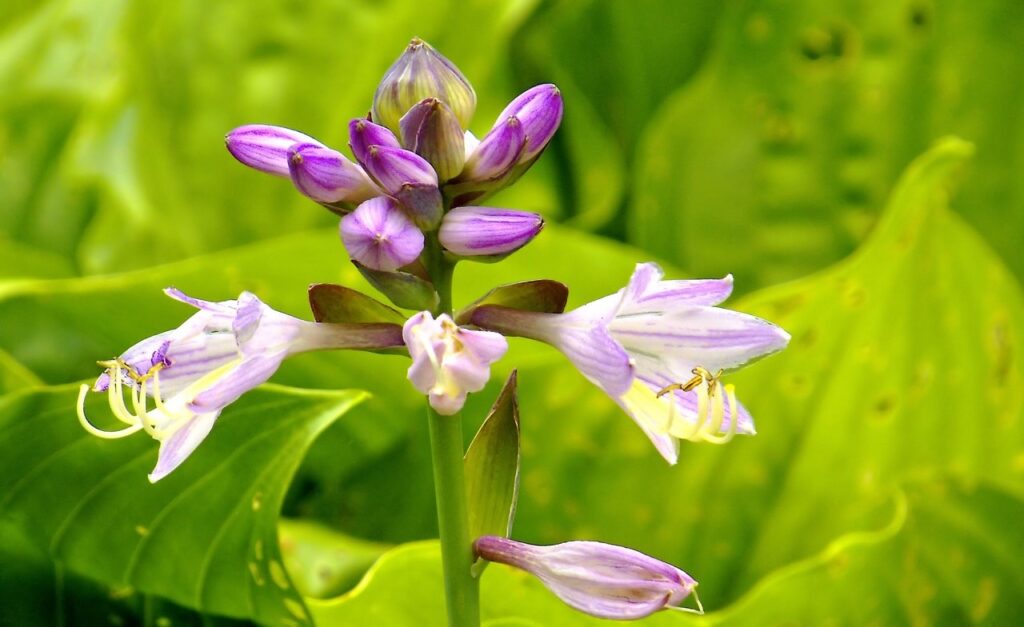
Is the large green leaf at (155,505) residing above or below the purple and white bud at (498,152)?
below

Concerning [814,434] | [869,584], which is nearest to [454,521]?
[869,584]

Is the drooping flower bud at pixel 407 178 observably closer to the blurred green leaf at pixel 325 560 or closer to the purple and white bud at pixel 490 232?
the purple and white bud at pixel 490 232

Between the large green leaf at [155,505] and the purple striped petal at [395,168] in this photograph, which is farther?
the large green leaf at [155,505]

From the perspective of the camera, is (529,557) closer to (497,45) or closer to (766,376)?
(766,376)

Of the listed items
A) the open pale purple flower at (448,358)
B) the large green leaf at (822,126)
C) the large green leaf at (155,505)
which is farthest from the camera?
the large green leaf at (822,126)

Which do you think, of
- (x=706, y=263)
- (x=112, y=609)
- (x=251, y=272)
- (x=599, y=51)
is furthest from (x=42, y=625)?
(x=599, y=51)

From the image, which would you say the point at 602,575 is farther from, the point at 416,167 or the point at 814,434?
the point at 814,434

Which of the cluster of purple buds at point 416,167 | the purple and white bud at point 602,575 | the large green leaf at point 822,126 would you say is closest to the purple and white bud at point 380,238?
the cluster of purple buds at point 416,167

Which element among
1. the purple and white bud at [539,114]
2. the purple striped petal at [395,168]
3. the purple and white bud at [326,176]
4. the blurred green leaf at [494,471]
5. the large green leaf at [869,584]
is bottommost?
the large green leaf at [869,584]
